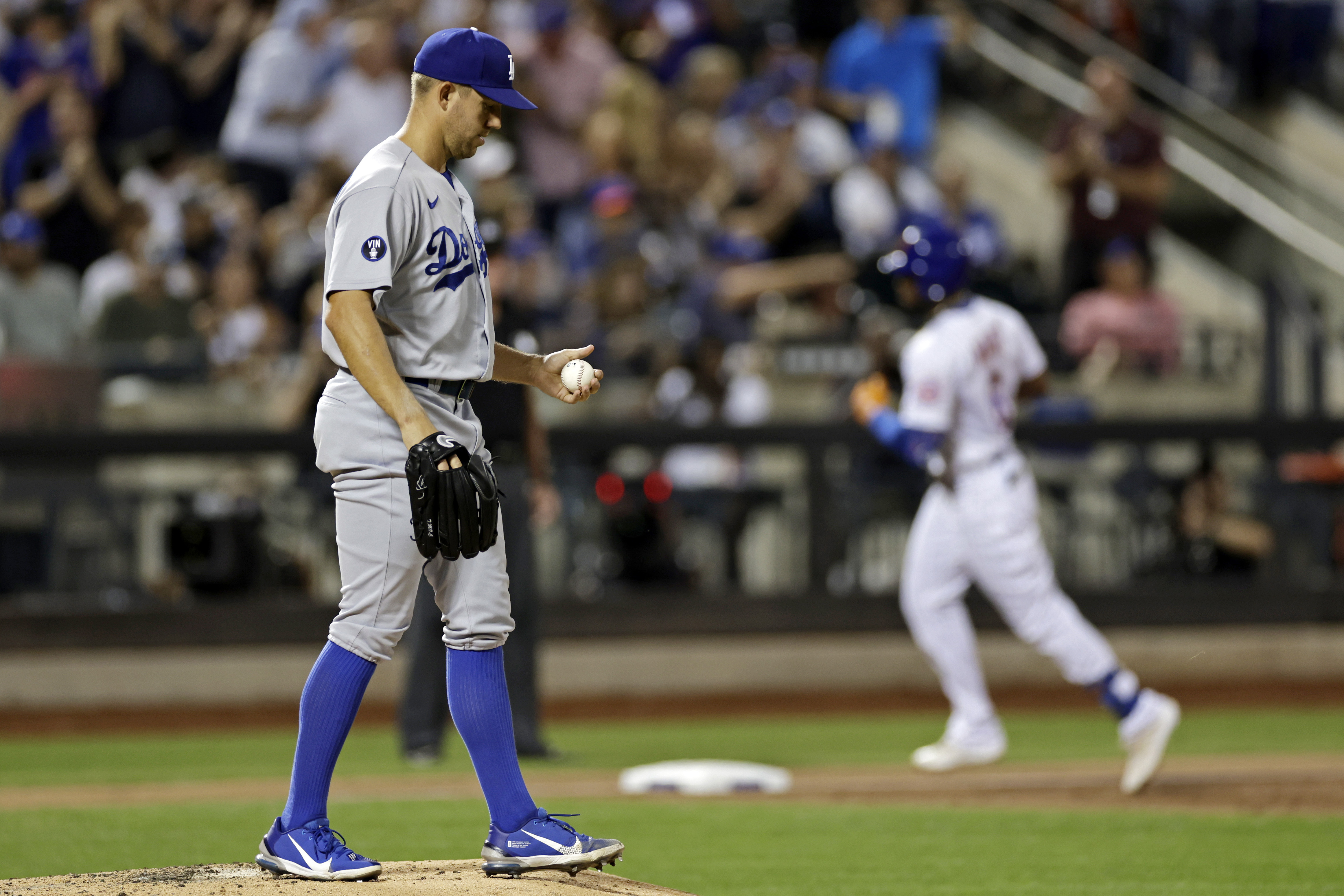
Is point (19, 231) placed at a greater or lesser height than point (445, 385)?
greater

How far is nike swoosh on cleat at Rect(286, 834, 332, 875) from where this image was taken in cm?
428

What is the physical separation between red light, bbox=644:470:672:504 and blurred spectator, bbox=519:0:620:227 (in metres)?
3.16

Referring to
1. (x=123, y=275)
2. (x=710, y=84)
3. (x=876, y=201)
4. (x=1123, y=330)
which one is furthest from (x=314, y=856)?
(x=710, y=84)

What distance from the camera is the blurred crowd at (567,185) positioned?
11.4m

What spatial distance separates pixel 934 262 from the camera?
26.2ft

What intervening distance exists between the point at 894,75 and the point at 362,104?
15.2ft

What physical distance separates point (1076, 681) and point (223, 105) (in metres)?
9.21

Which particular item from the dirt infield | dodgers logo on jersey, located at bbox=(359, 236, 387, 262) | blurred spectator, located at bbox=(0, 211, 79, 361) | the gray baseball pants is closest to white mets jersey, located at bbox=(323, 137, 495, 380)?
dodgers logo on jersey, located at bbox=(359, 236, 387, 262)

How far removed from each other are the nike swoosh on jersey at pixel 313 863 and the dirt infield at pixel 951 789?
2.89m

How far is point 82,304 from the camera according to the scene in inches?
469

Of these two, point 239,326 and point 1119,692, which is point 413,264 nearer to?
point 1119,692

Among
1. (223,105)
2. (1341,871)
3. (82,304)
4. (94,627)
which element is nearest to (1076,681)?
(1341,871)

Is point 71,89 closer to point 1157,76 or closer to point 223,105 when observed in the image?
point 223,105

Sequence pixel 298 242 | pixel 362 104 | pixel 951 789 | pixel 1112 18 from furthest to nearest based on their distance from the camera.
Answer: pixel 1112 18, pixel 362 104, pixel 298 242, pixel 951 789
